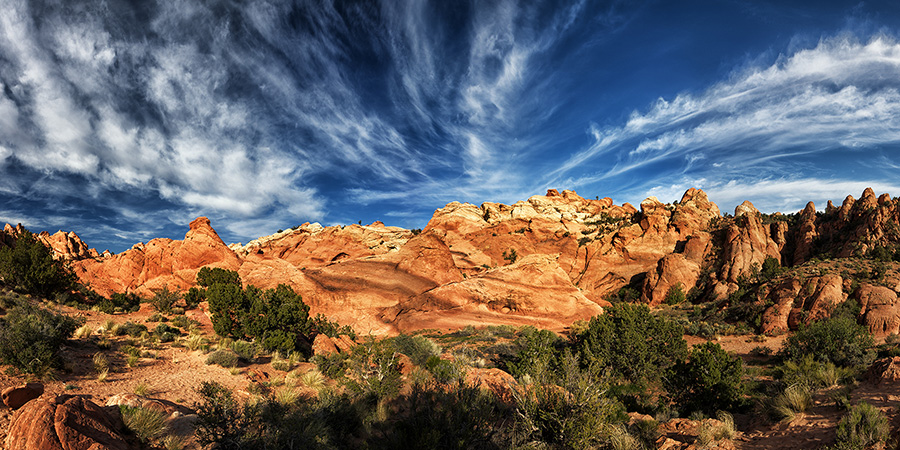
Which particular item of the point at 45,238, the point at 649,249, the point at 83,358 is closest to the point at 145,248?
the point at 45,238

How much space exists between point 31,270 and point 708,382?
142ft

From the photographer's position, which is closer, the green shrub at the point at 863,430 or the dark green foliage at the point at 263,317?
the green shrub at the point at 863,430

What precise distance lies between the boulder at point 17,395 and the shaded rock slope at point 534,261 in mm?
29423

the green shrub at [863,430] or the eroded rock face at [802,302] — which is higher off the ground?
the eroded rock face at [802,302]

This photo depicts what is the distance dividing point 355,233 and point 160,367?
42.4 metres

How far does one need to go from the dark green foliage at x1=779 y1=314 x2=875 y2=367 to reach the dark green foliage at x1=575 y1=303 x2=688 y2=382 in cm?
558

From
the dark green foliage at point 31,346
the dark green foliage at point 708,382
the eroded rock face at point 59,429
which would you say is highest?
the dark green foliage at point 31,346

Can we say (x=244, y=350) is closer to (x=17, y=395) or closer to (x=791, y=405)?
(x=17, y=395)

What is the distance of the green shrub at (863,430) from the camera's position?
259 inches

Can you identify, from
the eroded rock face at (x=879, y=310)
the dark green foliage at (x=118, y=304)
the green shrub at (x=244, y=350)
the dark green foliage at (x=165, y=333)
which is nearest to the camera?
the green shrub at (x=244, y=350)

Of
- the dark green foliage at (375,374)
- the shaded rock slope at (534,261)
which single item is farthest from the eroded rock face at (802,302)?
the dark green foliage at (375,374)

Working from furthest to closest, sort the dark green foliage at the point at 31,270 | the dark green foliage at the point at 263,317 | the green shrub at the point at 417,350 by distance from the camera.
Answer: the dark green foliage at the point at 31,270, the dark green foliage at the point at 263,317, the green shrub at the point at 417,350

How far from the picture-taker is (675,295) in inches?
1769

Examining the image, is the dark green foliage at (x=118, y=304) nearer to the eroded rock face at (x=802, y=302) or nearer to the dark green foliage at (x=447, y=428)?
the dark green foliage at (x=447, y=428)
